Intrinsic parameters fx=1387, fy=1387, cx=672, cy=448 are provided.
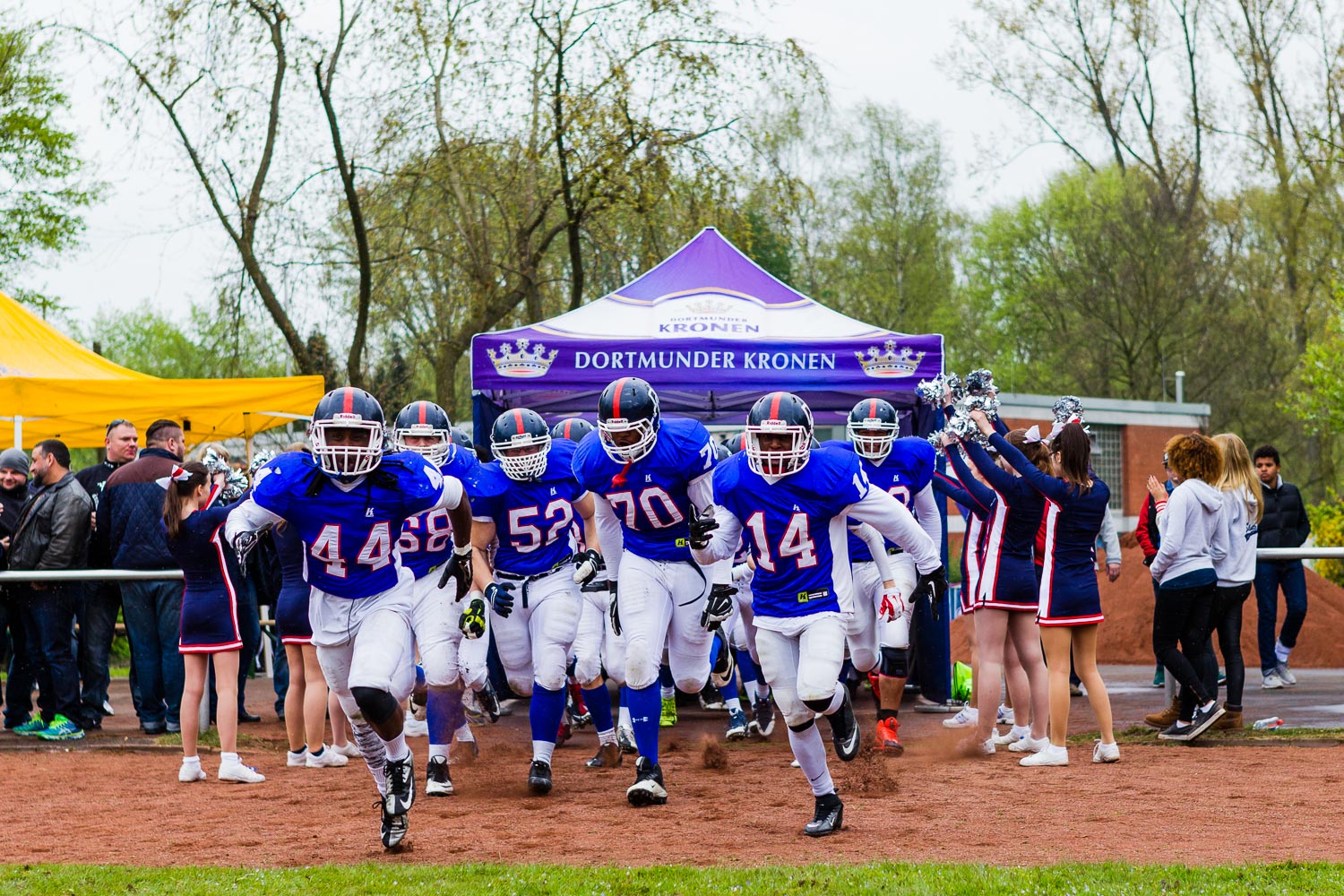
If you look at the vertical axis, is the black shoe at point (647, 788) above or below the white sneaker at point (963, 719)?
above

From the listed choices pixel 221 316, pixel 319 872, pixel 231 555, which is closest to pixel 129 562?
pixel 231 555

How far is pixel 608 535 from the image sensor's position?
25.4 feet

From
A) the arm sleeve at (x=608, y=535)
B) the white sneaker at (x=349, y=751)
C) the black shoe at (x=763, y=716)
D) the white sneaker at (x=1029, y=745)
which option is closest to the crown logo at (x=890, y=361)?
the black shoe at (x=763, y=716)

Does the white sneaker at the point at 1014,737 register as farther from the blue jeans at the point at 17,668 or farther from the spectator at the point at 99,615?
the blue jeans at the point at 17,668

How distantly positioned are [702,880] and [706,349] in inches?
273

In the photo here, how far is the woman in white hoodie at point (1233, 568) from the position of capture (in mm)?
9242

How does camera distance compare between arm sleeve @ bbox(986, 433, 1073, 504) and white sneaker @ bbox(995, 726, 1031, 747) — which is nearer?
arm sleeve @ bbox(986, 433, 1073, 504)

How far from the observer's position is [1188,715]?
9344 millimetres

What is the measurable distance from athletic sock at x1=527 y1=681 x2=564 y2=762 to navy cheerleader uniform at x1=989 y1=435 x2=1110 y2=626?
2949 millimetres

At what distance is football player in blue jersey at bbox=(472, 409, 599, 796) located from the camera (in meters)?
7.85

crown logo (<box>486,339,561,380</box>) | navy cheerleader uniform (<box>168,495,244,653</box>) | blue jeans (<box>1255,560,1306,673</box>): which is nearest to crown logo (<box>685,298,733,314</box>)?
crown logo (<box>486,339,561,380</box>)

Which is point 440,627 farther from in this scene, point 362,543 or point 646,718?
point 362,543

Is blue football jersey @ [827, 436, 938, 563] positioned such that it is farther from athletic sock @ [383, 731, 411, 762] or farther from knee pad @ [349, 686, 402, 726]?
knee pad @ [349, 686, 402, 726]

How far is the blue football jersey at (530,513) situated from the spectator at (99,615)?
164 inches
